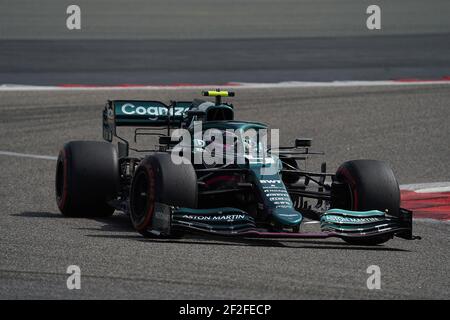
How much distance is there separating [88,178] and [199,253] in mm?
2814

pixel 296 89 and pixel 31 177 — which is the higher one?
pixel 296 89

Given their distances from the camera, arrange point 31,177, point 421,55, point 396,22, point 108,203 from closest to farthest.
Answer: point 108,203, point 31,177, point 421,55, point 396,22

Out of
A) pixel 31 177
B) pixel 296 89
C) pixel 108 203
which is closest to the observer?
pixel 108 203

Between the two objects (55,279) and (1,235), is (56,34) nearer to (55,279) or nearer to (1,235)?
(1,235)

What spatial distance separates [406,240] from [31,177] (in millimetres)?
6147

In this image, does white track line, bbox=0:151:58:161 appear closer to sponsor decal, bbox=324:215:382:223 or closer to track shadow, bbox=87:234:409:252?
track shadow, bbox=87:234:409:252

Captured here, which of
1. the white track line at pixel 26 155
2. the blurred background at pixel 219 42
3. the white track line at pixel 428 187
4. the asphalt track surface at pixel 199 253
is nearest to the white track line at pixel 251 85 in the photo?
the blurred background at pixel 219 42

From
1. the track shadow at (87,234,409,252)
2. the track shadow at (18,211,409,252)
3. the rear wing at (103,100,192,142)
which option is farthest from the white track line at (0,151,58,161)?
the track shadow at (87,234,409,252)

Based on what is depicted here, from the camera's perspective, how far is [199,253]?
1047 centimetres

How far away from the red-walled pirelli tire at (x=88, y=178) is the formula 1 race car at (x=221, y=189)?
0.01 metres

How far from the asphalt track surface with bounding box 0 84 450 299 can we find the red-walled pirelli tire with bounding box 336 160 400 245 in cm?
39

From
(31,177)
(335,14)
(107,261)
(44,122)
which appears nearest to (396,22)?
(335,14)

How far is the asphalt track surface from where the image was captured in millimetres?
8906

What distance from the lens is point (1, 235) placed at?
1128 cm
